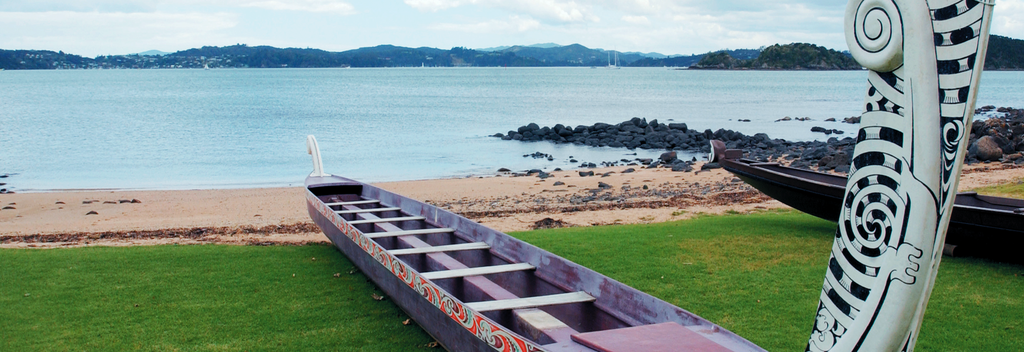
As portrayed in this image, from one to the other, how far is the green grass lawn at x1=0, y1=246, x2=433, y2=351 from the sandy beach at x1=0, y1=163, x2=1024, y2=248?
2.01 m

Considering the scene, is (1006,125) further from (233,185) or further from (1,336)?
(1,336)

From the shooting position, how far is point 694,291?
6.02 meters

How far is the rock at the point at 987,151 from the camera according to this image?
19156 millimetres

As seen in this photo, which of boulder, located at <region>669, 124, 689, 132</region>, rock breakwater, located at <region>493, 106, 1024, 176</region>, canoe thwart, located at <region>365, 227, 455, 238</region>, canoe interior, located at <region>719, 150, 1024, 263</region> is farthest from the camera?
boulder, located at <region>669, 124, 689, 132</region>

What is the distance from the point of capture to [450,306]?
13.8 ft

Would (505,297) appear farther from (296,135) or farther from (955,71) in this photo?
(296,135)

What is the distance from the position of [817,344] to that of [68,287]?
6.40m

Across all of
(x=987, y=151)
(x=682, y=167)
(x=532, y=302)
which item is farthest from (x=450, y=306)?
(x=987, y=151)

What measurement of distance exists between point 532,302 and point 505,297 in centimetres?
45

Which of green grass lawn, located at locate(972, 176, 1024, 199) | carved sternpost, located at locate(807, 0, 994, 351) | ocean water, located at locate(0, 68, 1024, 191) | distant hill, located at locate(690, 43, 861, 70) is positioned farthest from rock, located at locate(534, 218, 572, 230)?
distant hill, located at locate(690, 43, 861, 70)

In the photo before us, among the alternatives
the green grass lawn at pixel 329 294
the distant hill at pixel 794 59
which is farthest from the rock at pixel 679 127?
the distant hill at pixel 794 59

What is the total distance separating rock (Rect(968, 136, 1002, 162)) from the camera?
19156 millimetres

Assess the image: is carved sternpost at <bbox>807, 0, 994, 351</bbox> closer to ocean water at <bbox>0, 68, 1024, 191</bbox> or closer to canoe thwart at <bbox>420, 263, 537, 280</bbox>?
canoe thwart at <bbox>420, 263, 537, 280</bbox>

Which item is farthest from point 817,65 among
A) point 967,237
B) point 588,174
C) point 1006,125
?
point 967,237
